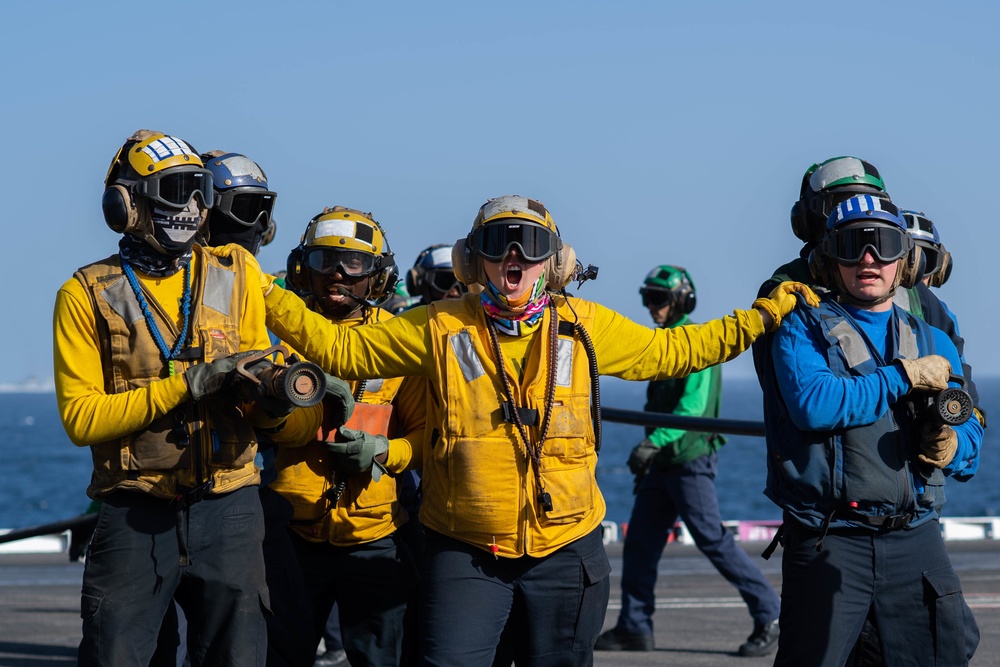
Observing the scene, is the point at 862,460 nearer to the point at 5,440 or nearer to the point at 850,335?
the point at 850,335

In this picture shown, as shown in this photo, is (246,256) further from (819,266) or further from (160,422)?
(819,266)

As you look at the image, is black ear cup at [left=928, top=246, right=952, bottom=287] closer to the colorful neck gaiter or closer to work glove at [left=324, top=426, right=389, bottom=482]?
the colorful neck gaiter

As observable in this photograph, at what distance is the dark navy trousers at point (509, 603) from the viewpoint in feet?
16.7

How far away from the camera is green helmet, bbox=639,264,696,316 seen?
10008mm

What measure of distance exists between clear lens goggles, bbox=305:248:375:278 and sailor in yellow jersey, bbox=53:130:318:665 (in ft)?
3.29

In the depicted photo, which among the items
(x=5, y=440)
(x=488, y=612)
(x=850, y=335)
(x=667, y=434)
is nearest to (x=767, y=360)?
(x=850, y=335)

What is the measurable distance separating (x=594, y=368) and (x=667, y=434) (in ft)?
13.2

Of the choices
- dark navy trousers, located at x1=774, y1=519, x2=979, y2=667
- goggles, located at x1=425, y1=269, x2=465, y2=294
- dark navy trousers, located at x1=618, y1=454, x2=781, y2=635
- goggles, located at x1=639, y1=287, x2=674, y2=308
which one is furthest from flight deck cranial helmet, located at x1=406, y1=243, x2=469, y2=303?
dark navy trousers, located at x1=774, y1=519, x2=979, y2=667

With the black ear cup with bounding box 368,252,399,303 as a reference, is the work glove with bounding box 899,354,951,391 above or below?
below

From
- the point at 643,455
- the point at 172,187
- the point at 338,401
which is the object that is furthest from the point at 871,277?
the point at 643,455

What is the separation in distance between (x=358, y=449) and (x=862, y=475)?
1.88 meters

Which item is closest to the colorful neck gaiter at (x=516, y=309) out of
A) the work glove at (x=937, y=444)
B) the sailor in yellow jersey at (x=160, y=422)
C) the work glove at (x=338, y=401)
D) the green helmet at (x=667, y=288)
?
the work glove at (x=338, y=401)

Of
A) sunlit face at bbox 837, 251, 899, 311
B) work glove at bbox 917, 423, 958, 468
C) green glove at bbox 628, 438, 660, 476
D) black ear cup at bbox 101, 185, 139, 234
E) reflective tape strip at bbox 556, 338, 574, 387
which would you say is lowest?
green glove at bbox 628, 438, 660, 476

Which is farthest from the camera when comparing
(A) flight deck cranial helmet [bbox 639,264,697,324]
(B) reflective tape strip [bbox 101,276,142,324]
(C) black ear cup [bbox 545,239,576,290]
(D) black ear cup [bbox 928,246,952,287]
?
(A) flight deck cranial helmet [bbox 639,264,697,324]
